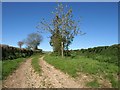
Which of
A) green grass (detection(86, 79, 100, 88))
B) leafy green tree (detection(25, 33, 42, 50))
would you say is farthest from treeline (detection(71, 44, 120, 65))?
leafy green tree (detection(25, 33, 42, 50))

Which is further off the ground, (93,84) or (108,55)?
(108,55)

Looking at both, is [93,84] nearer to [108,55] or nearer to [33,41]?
[108,55]

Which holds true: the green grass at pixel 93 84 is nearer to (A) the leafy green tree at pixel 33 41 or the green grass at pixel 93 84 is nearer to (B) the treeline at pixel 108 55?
(B) the treeline at pixel 108 55

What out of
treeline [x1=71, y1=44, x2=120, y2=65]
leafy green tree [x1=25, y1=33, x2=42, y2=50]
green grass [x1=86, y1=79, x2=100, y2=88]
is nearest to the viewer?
green grass [x1=86, y1=79, x2=100, y2=88]

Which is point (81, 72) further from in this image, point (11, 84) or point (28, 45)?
point (28, 45)

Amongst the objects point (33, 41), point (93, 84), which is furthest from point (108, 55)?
point (33, 41)

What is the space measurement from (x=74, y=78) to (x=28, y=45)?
4613 inches

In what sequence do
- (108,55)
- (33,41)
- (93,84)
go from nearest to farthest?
1. (93,84)
2. (108,55)
3. (33,41)

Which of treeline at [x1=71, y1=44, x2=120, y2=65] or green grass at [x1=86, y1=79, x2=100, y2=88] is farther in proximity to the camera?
treeline at [x1=71, y1=44, x2=120, y2=65]

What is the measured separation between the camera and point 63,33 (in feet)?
142

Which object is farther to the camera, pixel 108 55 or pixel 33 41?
pixel 33 41

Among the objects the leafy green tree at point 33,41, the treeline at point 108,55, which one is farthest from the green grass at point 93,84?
the leafy green tree at point 33,41

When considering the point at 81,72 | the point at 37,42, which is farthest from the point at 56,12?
the point at 37,42

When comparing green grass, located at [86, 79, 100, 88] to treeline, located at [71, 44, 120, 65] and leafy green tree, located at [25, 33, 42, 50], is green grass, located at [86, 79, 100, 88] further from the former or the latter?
leafy green tree, located at [25, 33, 42, 50]
